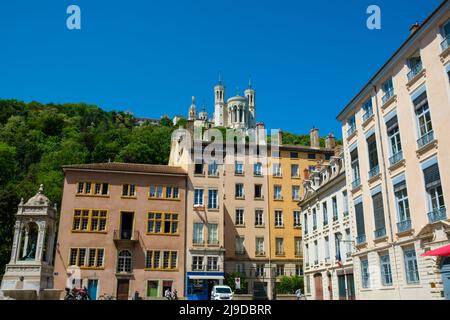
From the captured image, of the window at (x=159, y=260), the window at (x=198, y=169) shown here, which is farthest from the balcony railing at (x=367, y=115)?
the window at (x=159, y=260)

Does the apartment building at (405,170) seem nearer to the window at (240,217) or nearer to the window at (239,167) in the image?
the window at (240,217)

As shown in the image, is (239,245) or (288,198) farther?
(288,198)

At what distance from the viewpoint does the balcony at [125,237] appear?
39219 millimetres

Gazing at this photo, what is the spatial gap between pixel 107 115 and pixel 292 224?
9056 cm

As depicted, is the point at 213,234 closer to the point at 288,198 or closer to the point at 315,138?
the point at 288,198

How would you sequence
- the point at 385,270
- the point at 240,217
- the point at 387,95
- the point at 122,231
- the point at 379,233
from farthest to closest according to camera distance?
the point at 240,217, the point at 122,231, the point at 387,95, the point at 379,233, the point at 385,270

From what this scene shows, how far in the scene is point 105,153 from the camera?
263 ft

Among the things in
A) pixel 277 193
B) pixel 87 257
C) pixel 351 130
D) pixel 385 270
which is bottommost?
pixel 385 270

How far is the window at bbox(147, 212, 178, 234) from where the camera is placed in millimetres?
40719

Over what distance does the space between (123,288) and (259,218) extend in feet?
57.1

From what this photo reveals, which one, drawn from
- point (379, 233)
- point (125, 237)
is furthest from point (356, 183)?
point (125, 237)

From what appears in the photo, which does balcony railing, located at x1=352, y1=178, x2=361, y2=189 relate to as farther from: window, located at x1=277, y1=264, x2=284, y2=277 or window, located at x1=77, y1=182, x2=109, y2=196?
window, located at x1=77, y1=182, x2=109, y2=196

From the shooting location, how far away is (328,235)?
34125mm
